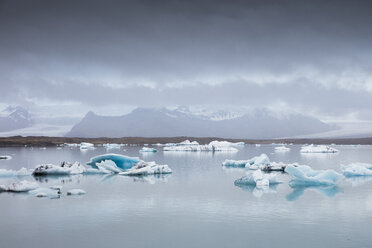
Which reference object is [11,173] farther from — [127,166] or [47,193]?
[47,193]

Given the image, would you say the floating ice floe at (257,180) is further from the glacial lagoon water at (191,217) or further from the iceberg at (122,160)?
the iceberg at (122,160)

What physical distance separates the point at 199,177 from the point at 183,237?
424 inches

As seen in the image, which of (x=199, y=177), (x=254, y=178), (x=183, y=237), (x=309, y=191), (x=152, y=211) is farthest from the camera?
(x=199, y=177)

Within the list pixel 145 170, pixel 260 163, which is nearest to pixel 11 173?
pixel 145 170

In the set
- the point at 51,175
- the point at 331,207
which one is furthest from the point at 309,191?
the point at 51,175

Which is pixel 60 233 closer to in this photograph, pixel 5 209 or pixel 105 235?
pixel 105 235

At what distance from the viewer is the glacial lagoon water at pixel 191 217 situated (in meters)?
7.68

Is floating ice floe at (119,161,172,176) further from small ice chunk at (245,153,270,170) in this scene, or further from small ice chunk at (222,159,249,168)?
small ice chunk at (222,159,249,168)

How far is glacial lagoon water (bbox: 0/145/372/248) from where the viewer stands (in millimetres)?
7677

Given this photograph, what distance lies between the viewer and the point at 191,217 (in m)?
9.71

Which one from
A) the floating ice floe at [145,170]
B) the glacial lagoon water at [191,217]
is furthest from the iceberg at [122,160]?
the glacial lagoon water at [191,217]

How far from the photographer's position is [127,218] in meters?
9.55

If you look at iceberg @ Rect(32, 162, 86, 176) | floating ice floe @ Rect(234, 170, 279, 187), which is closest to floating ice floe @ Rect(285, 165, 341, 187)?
floating ice floe @ Rect(234, 170, 279, 187)

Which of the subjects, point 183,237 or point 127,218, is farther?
point 127,218
